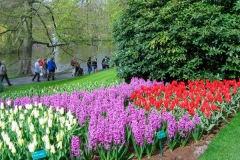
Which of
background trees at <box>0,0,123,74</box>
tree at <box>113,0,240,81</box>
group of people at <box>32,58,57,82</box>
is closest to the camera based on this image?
tree at <box>113,0,240,81</box>

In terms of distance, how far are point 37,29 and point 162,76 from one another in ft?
44.1

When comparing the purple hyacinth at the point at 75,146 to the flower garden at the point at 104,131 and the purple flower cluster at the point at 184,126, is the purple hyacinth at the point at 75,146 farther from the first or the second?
the purple flower cluster at the point at 184,126

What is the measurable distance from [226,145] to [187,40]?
4.27 m

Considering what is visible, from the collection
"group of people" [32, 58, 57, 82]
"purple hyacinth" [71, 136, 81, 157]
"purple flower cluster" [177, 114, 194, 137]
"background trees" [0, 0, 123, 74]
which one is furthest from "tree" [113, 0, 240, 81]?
"group of people" [32, 58, 57, 82]

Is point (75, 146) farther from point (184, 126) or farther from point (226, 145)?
point (226, 145)

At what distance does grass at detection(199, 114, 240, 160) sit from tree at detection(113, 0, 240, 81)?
3.17 m

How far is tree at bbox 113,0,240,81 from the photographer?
805 centimetres

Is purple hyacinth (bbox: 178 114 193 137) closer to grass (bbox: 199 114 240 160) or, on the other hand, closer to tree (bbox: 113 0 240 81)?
grass (bbox: 199 114 240 160)

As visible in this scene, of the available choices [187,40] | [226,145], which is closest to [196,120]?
[226,145]

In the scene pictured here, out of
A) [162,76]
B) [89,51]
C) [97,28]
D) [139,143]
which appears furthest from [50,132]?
[89,51]

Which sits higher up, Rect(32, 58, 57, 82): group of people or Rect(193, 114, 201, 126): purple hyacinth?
Rect(193, 114, 201, 126): purple hyacinth

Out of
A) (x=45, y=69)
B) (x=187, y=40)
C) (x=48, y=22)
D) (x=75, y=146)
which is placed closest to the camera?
(x=75, y=146)

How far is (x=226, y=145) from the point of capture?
4.60 meters

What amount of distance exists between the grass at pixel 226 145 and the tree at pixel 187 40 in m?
3.17
